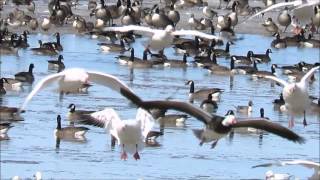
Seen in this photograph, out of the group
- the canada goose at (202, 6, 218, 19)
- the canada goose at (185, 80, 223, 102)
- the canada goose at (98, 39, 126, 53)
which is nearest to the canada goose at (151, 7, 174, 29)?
the canada goose at (202, 6, 218, 19)

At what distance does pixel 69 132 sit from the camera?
21828 mm

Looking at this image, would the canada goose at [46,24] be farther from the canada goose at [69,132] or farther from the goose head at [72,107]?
the canada goose at [69,132]

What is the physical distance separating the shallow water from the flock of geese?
33 centimetres

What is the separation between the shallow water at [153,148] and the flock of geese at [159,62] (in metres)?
0.33

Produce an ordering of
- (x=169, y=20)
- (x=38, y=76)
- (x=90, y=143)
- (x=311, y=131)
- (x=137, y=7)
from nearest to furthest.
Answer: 1. (x=90, y=143)
2. (x=311, y=131)
3. (x=38, y=76)
4. (x=169, y=20)
5. (x=137, y=7)

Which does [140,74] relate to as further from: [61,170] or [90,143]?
[61,170]

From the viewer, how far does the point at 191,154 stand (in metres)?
20.2

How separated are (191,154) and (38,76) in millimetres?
9939

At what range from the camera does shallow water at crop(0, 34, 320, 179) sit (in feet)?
61.1

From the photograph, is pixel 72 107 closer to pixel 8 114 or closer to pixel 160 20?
pixel 8 114

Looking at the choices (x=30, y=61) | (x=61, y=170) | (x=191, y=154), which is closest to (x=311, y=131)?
(x=191, y=154)

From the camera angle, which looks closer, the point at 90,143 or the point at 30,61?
the point at 90,143

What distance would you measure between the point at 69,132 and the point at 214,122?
6.72 meters

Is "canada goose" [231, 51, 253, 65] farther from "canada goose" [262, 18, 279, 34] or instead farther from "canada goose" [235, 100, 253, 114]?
"canada goose" [235, 100, 253, 114]
